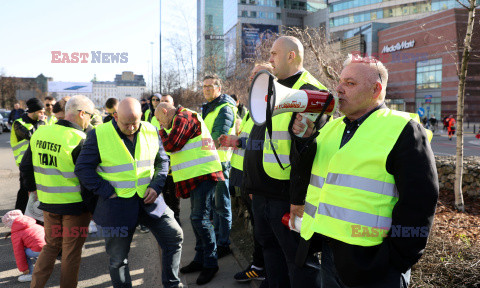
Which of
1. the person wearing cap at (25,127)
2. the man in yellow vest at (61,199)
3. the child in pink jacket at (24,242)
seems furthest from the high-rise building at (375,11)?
the man in yellow vest at (61,199)

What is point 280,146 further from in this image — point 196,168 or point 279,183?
point 196,168

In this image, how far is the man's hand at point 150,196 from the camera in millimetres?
3115

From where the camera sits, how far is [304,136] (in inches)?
82.4

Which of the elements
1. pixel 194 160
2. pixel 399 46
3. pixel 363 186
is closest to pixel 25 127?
pixel 194 160

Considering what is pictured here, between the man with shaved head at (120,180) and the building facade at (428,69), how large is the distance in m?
37.3

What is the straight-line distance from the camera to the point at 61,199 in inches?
131

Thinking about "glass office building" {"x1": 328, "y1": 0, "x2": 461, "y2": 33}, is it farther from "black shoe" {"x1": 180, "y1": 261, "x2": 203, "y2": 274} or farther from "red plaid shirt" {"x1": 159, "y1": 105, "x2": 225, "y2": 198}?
"black shoe" {"x1": 180, "y1": 261, "x2": 203, "y2": 274}

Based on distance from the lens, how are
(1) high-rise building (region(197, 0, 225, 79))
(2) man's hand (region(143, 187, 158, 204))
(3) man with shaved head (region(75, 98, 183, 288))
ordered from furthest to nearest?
(1) high-rise building (region(197, 0, 225, 79)) < (2) man's hand (region(143, 187, 158, 204)) < (3) man with shaved head (region(75, 98, 183, 288))

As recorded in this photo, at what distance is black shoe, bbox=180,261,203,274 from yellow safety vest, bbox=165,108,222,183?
3.20 ft

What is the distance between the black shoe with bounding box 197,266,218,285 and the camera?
12.3 feet

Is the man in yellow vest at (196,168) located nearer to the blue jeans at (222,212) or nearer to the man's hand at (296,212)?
the blue jeans at (222,212)

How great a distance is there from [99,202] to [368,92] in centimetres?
236

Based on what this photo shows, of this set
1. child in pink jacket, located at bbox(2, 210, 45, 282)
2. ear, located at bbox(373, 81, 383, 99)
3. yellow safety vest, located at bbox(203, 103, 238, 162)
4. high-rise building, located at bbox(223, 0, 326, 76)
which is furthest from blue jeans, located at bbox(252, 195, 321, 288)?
high-rise building, located at bbox(223, 0, 326, 76)

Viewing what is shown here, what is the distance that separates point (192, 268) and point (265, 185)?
6.16 feet
